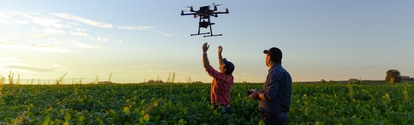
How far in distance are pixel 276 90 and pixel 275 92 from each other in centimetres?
4

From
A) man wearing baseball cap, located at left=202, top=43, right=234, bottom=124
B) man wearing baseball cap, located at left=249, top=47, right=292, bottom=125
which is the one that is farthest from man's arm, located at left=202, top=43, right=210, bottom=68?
man wearing baseball cap, located at left=249, top=47, right=292, bottom=125

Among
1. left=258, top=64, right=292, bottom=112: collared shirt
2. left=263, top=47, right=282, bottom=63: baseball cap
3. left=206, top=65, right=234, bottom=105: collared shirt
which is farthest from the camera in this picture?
left=206, top=65, right=234, bottom=105: collared shirt

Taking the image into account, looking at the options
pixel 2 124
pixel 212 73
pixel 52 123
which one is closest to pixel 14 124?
pixel 2 124

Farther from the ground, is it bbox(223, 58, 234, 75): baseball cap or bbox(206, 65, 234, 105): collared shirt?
bbox(223, 58, 234, 75): baseball cap

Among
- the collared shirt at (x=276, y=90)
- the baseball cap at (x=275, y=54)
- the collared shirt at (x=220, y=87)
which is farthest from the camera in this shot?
the collared shirt at (x=220, y=87)

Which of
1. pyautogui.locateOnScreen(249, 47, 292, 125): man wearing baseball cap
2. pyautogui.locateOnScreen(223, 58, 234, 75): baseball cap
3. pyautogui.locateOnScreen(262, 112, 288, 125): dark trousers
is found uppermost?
pyautogui.locateOnScreen(223, 58, 234, 75): baseball cap

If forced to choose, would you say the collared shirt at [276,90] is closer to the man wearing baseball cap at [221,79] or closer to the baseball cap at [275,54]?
the baseball cap at [275,54]

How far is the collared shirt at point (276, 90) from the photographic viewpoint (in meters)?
6.05

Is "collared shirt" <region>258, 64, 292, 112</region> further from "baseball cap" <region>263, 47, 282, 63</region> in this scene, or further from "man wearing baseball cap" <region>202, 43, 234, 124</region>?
"man wearing baseball cap" <region>202, 43, 234, 124</region>

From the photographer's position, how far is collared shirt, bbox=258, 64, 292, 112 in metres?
6.05

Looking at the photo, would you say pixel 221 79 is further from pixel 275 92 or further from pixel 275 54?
pixel 275 92

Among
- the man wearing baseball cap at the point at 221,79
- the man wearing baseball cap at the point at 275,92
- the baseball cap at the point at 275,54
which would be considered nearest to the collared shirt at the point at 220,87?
the man wearing baseball cap at the point at 221,79

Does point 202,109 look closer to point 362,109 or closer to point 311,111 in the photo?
point 311,111

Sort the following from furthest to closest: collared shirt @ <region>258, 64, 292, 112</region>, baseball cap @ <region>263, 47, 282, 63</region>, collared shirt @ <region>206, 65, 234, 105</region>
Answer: collared shirt @ <region>206, 65, 234, 105</region> < baseball cap @ <region>263, 47, 282, 63</region> < collared shirt @ <region>258, 64, 292, 112</region>
